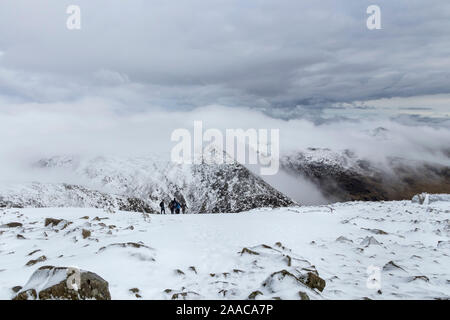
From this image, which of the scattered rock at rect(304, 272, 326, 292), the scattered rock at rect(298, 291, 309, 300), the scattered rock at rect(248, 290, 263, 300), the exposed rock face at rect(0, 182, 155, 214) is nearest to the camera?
the scattered rock at rect(298, 291, 309, 300)

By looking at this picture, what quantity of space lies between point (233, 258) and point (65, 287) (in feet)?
22.9

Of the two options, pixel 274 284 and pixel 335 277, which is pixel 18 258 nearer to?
pixel 274 284

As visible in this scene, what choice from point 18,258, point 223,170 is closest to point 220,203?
point 223,170

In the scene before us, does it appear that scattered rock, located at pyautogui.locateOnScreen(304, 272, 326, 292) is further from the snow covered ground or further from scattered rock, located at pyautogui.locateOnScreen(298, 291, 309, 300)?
scattered rock, located at pyautogui.locateOnScreen(298, 291, 309, 300)

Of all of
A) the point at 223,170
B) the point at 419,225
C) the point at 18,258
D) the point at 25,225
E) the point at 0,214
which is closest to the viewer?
the point at 18,258

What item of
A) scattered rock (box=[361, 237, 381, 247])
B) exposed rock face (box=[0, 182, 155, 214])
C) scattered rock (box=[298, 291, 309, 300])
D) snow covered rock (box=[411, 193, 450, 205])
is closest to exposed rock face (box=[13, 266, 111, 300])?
scattered rock (box=[298, 291, 309, 300])

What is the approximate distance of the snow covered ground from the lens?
29.0ft

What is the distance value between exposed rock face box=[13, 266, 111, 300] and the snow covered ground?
71 centimetres

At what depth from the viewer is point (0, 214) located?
2323 cm

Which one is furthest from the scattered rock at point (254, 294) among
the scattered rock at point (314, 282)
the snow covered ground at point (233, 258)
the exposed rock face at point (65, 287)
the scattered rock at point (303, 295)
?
the exposed rock face at point (65, 287)

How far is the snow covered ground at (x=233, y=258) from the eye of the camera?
885 centimetres

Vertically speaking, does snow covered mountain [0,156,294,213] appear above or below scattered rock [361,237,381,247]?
below

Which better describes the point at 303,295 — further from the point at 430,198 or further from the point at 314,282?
the point at 430,198
